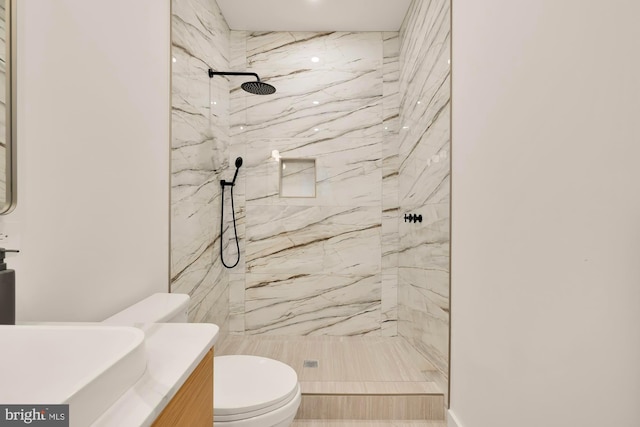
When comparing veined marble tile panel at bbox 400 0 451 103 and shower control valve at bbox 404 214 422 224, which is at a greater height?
veined marble tile panel at bbox 400 0 451 103

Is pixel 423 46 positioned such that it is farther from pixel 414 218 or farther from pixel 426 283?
pixel 426 283

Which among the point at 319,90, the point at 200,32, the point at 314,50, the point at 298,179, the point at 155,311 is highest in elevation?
the point at 314,50

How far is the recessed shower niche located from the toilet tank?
1599 millimetres

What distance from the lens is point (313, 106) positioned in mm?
2855

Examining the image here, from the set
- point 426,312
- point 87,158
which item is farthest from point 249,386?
point 426,312

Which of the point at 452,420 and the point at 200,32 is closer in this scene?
the point at 452,420

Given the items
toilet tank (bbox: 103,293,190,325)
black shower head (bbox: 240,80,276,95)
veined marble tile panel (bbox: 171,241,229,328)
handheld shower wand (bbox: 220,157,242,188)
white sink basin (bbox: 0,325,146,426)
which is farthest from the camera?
handheld shower wand (bbox: 220,157,242,188)

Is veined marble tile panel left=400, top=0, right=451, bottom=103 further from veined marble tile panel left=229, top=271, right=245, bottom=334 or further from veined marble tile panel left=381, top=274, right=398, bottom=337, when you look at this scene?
veined marble tile panel left=229, top=271, right=245, bottom=334

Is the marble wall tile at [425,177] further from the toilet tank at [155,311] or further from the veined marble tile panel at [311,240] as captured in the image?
the toilet tank at [155,311]

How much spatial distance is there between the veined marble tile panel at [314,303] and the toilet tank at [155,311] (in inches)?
56.4

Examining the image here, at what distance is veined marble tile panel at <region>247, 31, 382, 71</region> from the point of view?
9.39 ft

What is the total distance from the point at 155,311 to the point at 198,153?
1.24 metres

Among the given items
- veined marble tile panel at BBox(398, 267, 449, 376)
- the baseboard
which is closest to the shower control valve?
veined marble tile panel at BBox(398, 267, 449, 376)

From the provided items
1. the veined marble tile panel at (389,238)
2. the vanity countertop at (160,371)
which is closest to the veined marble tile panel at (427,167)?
the veined marble tile panel at (389,238)
